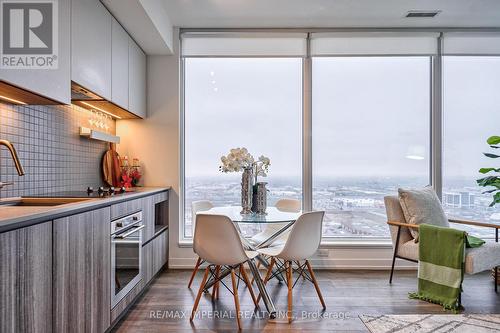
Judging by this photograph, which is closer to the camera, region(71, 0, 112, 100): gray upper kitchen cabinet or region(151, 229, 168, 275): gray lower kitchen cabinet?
region(71, 0, 112, 100): gray upper kitchen cabinet

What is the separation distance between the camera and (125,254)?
2521 mm

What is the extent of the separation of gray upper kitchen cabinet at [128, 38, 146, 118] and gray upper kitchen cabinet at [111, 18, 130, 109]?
120 mm

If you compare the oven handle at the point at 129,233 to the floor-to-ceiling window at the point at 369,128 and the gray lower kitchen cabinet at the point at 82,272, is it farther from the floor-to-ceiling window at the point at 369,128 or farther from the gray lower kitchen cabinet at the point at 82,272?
the floor-to-ceiling window at the point at 369,128

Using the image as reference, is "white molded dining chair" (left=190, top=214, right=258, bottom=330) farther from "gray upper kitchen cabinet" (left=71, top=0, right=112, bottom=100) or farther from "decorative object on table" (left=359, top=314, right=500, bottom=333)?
"gray upper kitchen cabinet" (left=71, top=0, right=112, bottom=100)

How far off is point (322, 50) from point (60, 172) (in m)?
3.15

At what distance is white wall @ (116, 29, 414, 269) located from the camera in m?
3.95

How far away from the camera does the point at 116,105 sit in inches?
122

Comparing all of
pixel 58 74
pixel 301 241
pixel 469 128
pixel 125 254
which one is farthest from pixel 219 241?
pixel 469 128

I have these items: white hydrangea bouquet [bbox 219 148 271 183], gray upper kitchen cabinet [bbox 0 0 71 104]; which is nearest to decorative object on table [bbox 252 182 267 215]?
white hydrangea bouquet [bbox 219 148 271 183]

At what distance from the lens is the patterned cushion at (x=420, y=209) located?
3.24 metres

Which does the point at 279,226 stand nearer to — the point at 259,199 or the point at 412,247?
the point at 259,199

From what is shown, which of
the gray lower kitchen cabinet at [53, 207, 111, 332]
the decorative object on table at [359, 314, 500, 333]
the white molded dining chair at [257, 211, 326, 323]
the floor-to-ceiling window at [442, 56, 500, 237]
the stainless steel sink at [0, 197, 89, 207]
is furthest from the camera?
the floor-to-ceiling window at [442, 56, 500, 237]

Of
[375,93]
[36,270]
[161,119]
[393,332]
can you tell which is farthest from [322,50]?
[36,270]

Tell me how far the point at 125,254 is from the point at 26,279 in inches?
45.0
